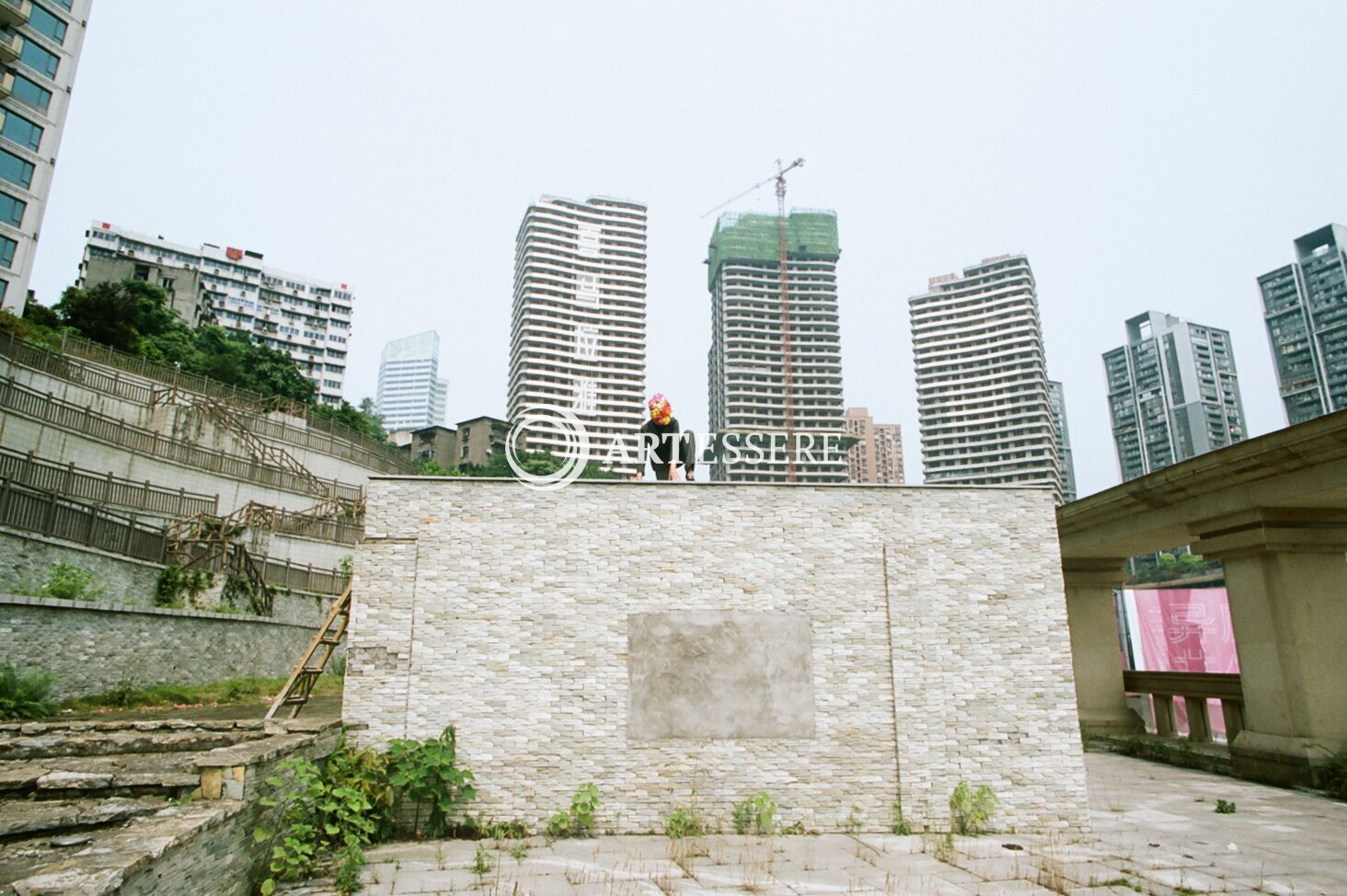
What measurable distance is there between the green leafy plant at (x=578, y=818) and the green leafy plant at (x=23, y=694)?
846 centimetres

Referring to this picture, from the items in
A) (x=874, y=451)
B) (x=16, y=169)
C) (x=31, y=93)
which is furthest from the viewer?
(x=874, y=451)

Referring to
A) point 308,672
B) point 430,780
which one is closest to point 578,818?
point 430,780

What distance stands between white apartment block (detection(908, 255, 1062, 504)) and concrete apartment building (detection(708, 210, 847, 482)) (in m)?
14.5

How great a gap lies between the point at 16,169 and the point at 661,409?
148 ft

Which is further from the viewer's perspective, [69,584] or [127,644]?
[69,584]

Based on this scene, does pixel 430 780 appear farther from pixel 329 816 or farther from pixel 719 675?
pixel 719 675

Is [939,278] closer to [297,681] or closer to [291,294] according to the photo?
[291,294]

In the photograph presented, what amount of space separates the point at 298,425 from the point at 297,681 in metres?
29.7

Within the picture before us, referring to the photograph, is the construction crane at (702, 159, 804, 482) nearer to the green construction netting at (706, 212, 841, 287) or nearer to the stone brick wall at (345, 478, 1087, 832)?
the green construction netting at (706, 212, 841, 287)

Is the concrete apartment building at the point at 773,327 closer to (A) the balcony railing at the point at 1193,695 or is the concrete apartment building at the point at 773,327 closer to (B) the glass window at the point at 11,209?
(B) the glass window at the point at 11,209

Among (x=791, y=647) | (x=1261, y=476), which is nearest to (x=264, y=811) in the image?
(x=791, y=647)

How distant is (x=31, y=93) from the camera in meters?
39.4

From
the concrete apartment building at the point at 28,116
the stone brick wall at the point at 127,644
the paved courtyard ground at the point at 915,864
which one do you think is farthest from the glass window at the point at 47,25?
the paved courtyard ground at the point at 915,864

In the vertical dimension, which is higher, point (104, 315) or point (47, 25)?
point (47, 25)
